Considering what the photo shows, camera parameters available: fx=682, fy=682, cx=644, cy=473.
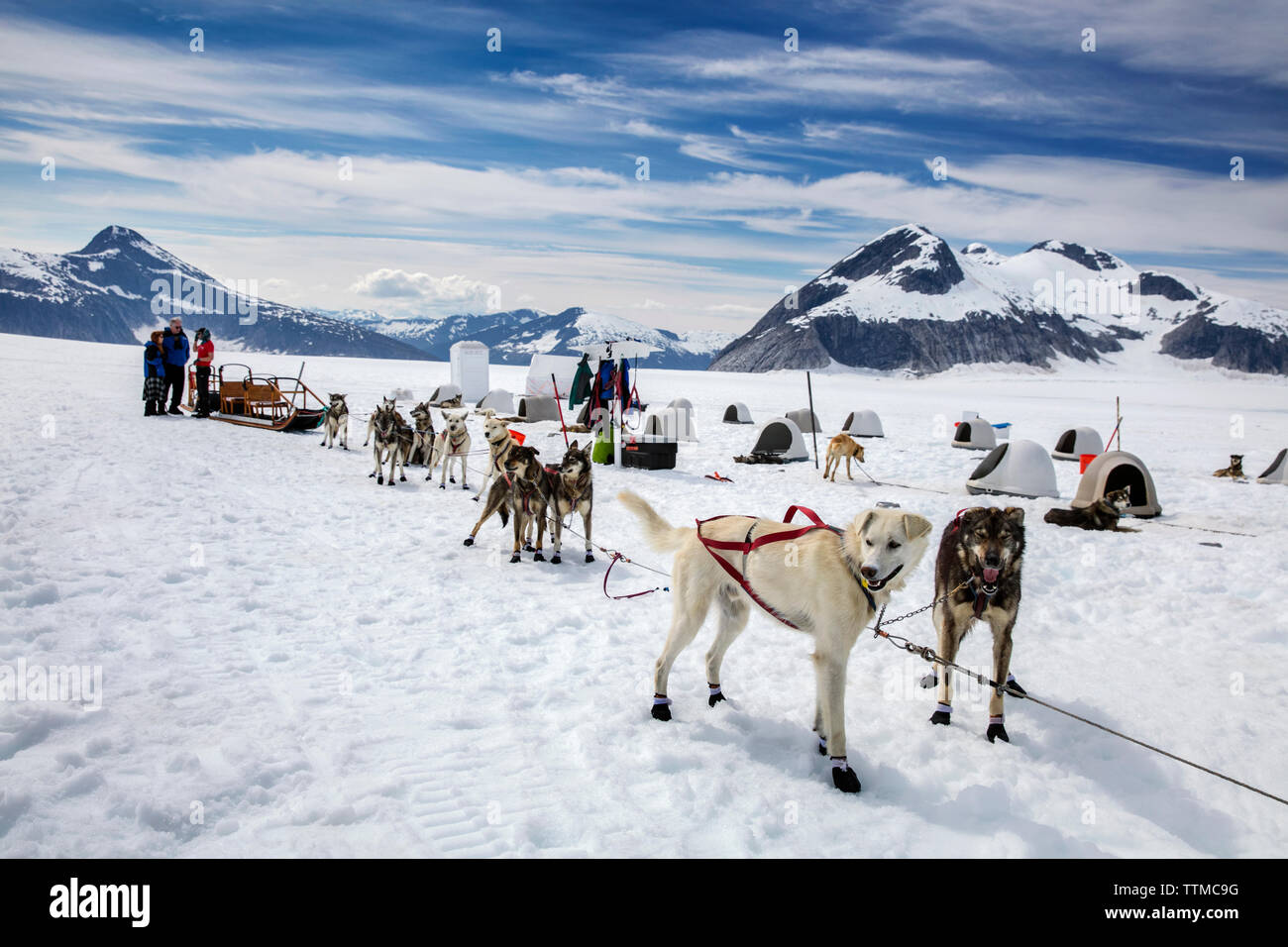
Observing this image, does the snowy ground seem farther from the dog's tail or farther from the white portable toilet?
the white portable toilet

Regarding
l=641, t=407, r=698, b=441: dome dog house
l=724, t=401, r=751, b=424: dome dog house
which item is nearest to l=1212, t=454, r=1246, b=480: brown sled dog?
l=641, t=407, r=698, b=441: dome dog house

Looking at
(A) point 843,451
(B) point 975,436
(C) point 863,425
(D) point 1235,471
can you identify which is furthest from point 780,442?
(D) point 1235,471

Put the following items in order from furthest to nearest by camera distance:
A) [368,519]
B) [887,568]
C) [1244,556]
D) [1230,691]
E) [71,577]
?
[368,519]
[1244,556]
[71,577]
[1230,691]
[887,568]

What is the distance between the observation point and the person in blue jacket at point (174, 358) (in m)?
19.3

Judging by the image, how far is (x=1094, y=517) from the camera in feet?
35.2

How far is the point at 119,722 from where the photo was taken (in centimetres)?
406

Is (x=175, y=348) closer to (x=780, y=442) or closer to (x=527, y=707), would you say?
(x=780, y=442)

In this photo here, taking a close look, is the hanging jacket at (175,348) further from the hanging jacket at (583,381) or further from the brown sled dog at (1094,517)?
the brown sled dog at (1094,517)

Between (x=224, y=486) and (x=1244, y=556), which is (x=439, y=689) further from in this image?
(x=1244, y=556)

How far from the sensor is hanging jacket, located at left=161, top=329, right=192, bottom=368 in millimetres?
19234

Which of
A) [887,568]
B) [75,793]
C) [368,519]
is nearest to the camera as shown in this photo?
[75,793]

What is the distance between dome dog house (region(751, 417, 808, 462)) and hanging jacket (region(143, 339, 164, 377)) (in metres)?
17.2
